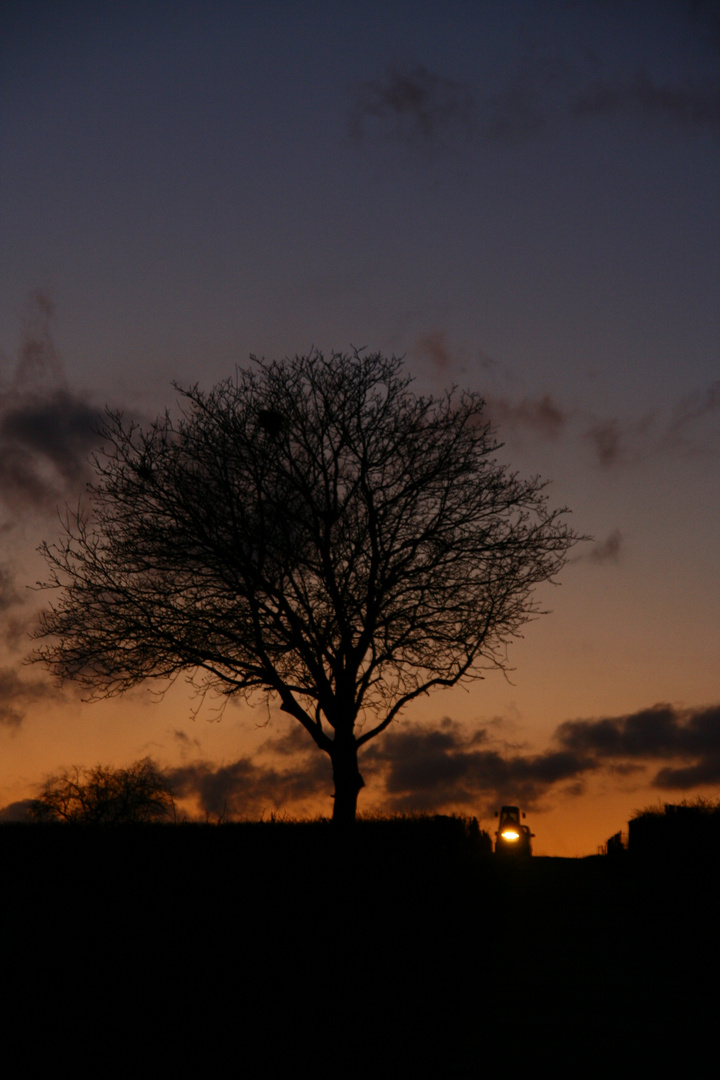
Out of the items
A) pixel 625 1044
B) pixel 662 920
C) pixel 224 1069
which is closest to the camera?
pixel 224 1069

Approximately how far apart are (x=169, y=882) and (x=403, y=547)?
12.4 metres

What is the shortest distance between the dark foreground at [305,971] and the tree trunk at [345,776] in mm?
6648

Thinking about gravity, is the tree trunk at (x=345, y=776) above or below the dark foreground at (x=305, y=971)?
above

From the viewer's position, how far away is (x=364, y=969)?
10.5 meters

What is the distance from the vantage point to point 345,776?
869 inches

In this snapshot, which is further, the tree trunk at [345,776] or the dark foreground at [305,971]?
the tree trunk at [345,776]

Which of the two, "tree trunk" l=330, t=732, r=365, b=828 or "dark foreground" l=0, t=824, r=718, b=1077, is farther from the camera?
"tree trunk" l=330, t=732, r=365, b=828

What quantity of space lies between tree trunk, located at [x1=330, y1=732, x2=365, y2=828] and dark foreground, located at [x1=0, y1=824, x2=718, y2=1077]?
6648 millimetres

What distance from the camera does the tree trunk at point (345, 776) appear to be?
22.0 metres

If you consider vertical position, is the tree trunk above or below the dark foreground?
above

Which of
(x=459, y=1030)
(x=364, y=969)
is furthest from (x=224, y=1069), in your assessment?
(x=364, y=969)

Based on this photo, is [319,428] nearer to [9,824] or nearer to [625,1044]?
[9,824]

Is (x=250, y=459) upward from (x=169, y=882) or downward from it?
upward

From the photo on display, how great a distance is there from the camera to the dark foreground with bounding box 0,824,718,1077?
787cm
